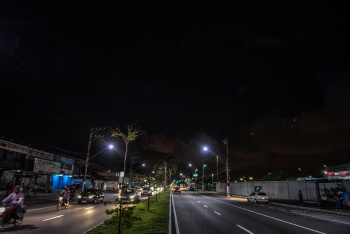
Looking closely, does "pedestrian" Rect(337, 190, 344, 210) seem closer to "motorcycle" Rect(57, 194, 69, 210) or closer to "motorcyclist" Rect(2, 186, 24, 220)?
"motorcycle" Rect(57, 194, 69, 210)

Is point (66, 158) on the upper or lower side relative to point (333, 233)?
upper

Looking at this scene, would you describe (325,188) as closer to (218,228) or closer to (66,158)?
(218,228)

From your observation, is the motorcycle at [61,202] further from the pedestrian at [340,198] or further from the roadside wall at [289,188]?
the roadside wall at [289,188]

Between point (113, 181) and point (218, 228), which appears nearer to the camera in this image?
point (218, 228)

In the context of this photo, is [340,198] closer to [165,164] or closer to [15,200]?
[15,200]

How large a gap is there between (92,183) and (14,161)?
91.1 feet

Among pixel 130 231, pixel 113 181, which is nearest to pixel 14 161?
pixel 130 231

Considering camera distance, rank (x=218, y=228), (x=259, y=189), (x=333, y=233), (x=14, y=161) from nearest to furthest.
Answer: (x=333, y=233)
(x=218, y=228)
(x=14, y=161)
(x=259, y=189)

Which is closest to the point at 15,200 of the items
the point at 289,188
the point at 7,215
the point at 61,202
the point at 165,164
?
the point at 7,215

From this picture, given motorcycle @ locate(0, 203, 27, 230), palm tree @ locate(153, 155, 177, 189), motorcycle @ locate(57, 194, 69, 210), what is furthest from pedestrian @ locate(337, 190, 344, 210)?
palm tree @ locate(153, 155, 177, 189)

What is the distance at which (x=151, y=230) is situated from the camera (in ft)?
36.1

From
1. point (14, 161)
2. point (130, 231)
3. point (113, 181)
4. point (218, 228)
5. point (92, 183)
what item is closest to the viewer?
point (130, 231)

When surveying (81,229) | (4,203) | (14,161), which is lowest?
(81,229)

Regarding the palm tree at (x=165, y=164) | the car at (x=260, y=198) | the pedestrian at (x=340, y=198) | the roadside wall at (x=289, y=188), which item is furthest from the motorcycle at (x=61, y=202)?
the palm tree at (x=165, y=164)
